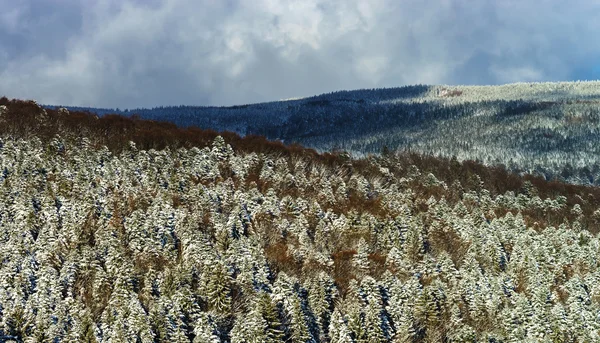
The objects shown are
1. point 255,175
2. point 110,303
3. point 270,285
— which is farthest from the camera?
point 255,175

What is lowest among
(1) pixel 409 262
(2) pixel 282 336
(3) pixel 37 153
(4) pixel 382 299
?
(2) pixel 282 336

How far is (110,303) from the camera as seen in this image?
59875mm

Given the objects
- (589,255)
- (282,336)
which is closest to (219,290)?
(282,336)

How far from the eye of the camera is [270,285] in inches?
2746

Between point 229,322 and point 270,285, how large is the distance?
682cm

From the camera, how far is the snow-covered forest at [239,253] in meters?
61.5

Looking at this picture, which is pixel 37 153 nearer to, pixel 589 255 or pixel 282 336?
pixel 282 336

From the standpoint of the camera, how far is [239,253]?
2884 inches

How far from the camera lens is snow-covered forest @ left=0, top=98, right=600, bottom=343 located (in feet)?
202

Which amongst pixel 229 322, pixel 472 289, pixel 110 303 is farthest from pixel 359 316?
pixel 110 303

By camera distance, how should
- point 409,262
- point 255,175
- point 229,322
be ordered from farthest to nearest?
point 255,175
point 409,262
point 229,322

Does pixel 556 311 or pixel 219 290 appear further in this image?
pixel 556 311

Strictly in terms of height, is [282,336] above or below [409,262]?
below

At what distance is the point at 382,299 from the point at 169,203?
27.2m
